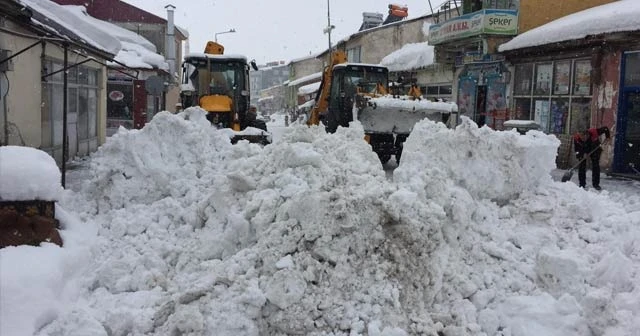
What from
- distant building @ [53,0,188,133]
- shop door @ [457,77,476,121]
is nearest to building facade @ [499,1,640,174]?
shop door @ [457,77,476,121]

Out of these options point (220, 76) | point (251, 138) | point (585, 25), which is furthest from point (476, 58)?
point (251, 138)

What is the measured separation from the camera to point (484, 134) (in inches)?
306

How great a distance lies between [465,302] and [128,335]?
116 inches

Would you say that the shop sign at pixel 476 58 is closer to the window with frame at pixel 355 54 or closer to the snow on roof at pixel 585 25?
the snow on roof at pixel 585 25

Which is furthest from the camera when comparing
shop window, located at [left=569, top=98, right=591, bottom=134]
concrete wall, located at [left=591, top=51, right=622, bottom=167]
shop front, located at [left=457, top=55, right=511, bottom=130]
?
shop front, located at [left=457, top=55, right=511, bottom=130]

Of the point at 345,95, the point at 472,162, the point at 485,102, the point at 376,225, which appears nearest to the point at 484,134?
the point at 472,162

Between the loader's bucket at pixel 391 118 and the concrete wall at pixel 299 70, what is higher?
the concrete wall at pixel 299 70

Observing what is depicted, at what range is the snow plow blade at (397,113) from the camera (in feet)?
41.6

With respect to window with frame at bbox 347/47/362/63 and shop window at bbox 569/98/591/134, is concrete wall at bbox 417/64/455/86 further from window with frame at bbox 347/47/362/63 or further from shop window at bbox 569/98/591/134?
window with frame at bbox 347/47/362/63

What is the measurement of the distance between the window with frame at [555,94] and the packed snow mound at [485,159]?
26.5 ft

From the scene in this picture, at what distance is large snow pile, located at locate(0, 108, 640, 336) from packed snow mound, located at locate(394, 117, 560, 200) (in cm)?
3

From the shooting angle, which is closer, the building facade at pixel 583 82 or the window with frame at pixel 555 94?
the building facade at pixel 583 82

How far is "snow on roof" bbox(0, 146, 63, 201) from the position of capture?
5.12 m

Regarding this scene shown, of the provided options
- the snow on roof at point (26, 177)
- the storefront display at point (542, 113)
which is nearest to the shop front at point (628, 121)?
the storefront display at point (542, 113)
